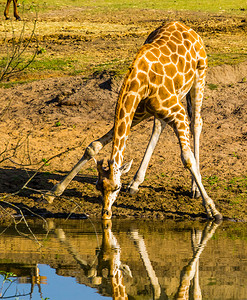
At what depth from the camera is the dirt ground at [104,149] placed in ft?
29.6

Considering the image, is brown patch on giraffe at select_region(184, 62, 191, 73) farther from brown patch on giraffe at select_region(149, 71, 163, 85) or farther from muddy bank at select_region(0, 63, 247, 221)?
muddy bank at select_region(0, 63, 247, 221)

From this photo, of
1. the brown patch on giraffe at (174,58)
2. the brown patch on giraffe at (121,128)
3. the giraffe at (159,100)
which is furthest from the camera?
the brown patch on giraffe at (174,58)

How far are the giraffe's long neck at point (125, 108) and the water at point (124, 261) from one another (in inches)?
39.7

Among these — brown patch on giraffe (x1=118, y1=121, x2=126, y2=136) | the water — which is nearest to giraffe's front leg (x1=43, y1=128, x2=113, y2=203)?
brown patch on giraffe (x1=118, y1=121, x2=126, y2=136)

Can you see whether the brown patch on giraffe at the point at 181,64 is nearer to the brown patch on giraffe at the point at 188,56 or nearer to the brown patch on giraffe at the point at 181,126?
the brown patch on giraffe at the point at 188,56

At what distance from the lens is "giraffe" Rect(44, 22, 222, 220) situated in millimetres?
8039

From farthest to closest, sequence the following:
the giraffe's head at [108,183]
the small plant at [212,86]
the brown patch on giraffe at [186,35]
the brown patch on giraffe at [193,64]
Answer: the small plant at [212,86], the brown patch on giraffe at [186,35], the brown patch on giraffe at [193,64], the giraffe's head at [108,183]

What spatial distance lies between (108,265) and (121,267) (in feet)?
0.50

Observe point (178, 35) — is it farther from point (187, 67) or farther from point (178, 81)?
point (178, 81)

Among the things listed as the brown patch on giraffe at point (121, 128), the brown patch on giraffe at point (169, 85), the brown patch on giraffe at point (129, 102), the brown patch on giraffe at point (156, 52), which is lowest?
the brown patch on giraffe at point (121, 128)

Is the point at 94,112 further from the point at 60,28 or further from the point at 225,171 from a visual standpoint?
the point at 60,28

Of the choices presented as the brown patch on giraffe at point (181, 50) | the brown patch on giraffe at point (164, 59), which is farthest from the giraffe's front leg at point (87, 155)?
the brown patch on giraffe at point (181, 50)

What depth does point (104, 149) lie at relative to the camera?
11.7 m

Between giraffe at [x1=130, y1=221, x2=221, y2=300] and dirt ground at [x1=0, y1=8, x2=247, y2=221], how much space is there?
84 centimetres
